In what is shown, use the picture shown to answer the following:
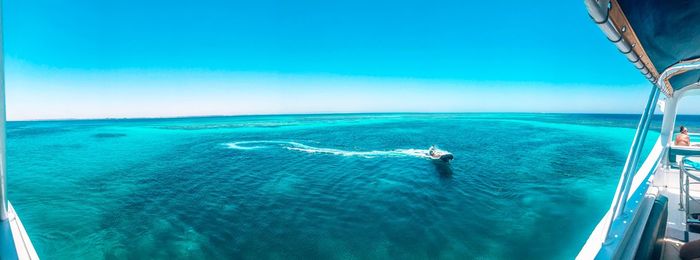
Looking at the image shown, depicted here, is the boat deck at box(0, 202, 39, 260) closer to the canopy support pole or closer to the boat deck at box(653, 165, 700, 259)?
the canopy support pole

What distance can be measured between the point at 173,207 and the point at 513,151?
38569 millimetres

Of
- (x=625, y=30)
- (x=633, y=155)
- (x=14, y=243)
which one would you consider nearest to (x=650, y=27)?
(x=625, y=30)

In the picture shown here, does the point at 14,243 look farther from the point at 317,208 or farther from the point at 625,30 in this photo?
the point at 317,208

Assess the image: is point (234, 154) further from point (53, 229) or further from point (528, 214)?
point (528, 214)

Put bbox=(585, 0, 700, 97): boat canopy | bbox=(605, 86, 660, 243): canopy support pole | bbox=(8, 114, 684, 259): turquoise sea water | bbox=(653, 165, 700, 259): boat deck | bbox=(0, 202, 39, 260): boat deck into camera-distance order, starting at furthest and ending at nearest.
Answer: bbox=(8, 114, 684, 259): turquoise sea water, bbox=(653, 165, 700, 259): boat deck, bbox=(605, 86, 660, 243): canopy support pole, bbox=(0, 202, 39, 260): boat deck, bbox=(585, 0, 700, 97): boat canopy

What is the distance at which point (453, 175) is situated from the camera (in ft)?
77.2

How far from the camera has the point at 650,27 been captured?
279cm

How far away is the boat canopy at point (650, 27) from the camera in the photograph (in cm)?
232

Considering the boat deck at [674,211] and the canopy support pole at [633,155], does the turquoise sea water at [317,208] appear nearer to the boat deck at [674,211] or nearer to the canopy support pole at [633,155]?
the boat deck at [674,211]

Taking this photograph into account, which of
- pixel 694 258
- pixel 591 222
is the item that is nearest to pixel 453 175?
pixel 591 222

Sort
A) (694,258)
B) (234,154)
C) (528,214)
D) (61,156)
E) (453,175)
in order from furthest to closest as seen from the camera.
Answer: (61,156) → (234,154) → (453,175) → (528,214) → (694,258)

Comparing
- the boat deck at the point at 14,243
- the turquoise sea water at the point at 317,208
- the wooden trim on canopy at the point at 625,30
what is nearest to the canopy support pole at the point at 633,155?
the wooden trim on canopy at the point at 625,30

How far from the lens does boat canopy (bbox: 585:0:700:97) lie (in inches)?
91.3

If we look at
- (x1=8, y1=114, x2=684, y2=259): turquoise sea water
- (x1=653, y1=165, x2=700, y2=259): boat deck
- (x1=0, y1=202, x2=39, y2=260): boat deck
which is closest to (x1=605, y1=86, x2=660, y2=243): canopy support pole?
(x1=653, y1=165, x2=700, y2=259): boat deck
